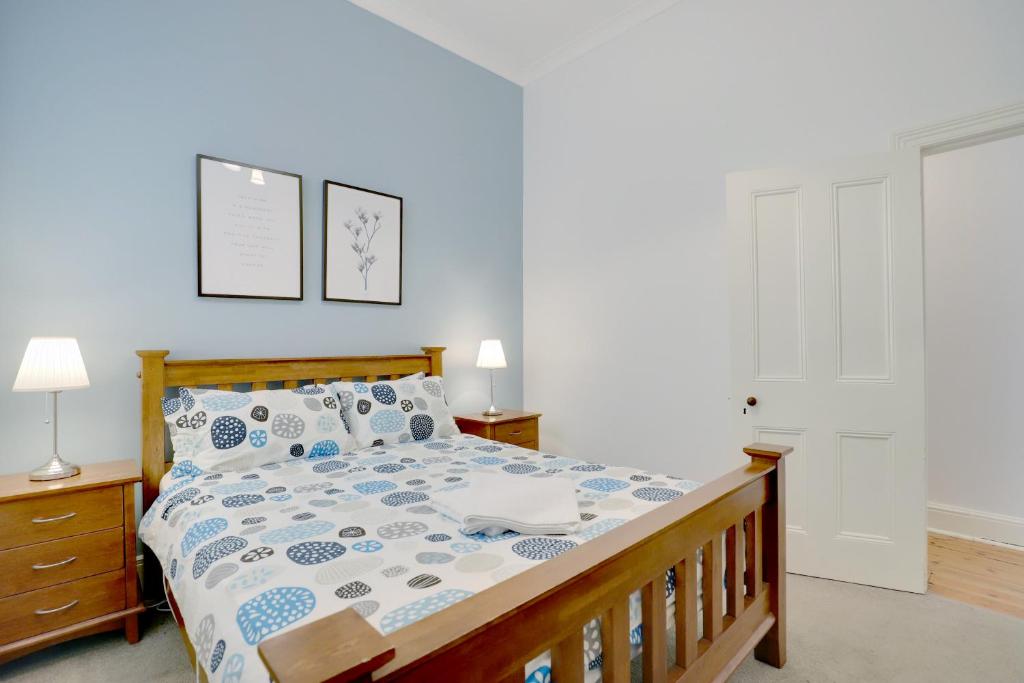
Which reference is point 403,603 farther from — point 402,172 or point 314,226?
point 402,172

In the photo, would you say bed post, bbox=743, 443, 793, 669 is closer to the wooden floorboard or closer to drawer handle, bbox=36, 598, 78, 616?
the wooden floorboard

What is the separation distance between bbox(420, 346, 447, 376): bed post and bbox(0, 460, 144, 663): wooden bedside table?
165cm

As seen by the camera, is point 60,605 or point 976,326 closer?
point 60,605

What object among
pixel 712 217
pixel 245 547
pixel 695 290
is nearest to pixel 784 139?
pixel 712 217

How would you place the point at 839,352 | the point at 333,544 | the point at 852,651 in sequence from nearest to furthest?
the point at 333,544 < the point at 852,651 < the point at 839,352

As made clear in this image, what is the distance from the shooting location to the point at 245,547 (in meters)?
1.35

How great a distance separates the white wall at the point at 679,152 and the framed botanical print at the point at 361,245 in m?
1.20

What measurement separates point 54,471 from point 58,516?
20 cm

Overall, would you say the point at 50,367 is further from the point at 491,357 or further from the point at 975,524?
the point at 975,524

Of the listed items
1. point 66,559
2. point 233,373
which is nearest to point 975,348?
point 233,373

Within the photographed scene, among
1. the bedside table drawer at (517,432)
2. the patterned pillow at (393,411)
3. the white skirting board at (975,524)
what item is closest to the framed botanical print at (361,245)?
the patterned pillow at (393,411)

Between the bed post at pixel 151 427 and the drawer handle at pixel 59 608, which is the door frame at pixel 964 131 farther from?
the drawer handle at pixel 59 608

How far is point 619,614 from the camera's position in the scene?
108 centimetres

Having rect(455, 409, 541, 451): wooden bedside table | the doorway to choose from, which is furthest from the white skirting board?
rect(455, 409, 541, 451): wooden bedside table
